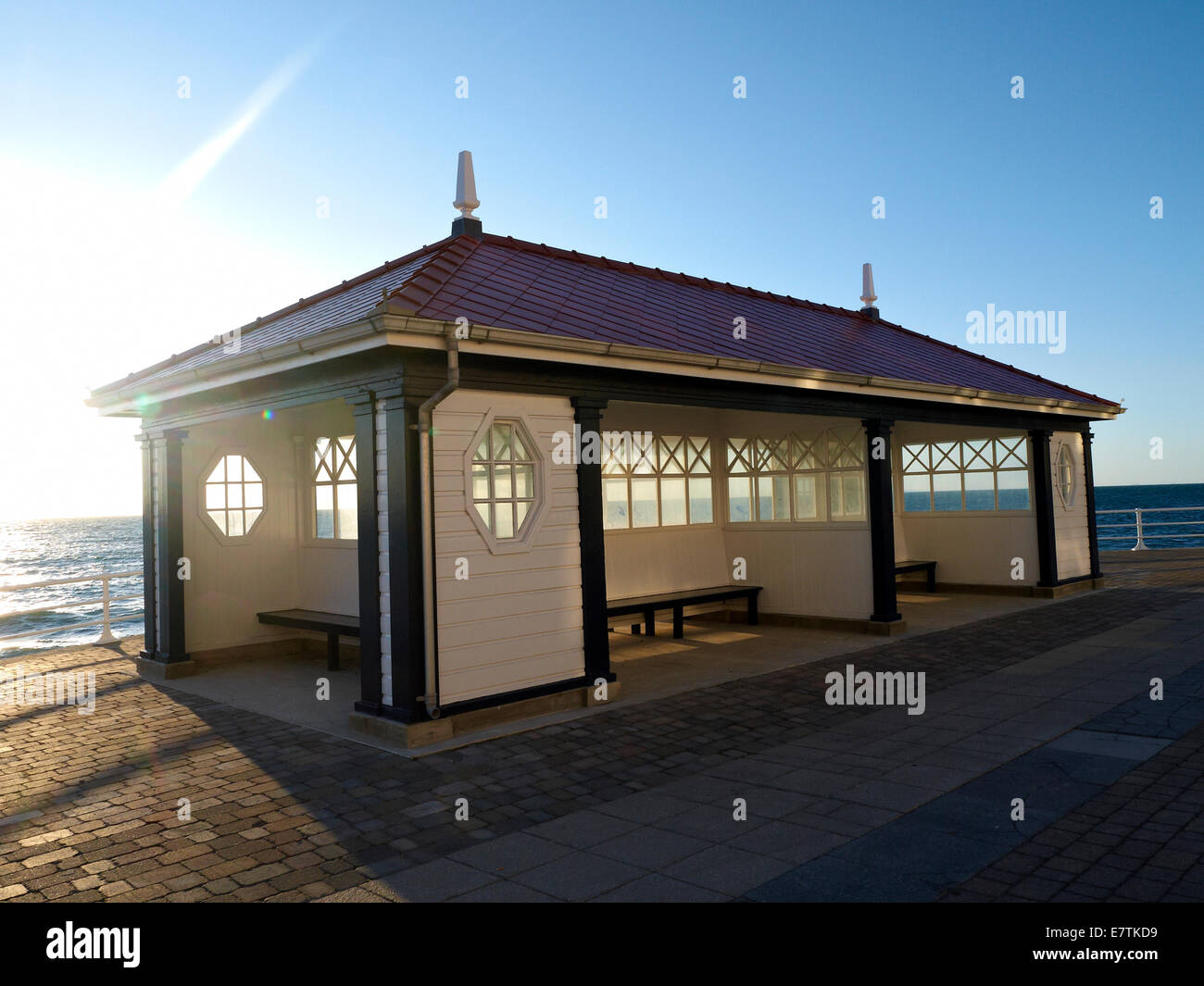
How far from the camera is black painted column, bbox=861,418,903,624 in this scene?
33.2 ft

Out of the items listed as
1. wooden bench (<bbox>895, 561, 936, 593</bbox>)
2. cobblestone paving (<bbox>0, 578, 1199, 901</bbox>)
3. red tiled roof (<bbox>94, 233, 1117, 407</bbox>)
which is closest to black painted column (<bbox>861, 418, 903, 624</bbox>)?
red tiled roof (<bbox>94, 233, 1117, 407</bbox>)

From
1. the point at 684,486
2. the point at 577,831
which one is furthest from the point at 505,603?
the point at 684,486

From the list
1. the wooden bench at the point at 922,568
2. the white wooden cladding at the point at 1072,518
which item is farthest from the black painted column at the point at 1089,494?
the wooden bench at the point at 922,568

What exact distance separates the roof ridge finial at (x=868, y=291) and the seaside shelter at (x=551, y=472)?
0.14ft

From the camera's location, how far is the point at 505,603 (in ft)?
21.4

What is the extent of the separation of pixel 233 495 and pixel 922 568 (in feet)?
33.3

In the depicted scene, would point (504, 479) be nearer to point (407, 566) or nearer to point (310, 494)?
point (407, 566)

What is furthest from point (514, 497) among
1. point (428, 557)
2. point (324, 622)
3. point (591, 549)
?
point (324, 622)

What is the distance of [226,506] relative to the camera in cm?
948

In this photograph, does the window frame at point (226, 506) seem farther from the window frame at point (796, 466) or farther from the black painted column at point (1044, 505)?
the black painted column at point (1044, 505)

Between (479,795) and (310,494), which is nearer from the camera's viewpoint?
(479,795)

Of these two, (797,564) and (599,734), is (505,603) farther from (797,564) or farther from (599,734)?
(797,564)
